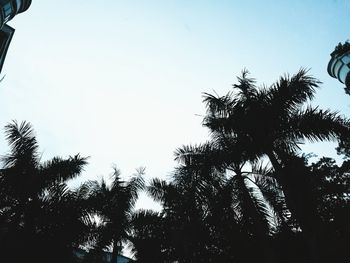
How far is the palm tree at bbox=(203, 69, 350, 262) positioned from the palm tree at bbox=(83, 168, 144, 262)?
758cm

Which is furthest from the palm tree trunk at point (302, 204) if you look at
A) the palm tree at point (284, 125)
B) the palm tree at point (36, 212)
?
the palm tree at point (36, 212)

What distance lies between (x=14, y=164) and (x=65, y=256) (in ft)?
14.8

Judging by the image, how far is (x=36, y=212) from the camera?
893cm

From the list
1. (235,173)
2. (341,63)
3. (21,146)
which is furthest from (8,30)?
(341,63)

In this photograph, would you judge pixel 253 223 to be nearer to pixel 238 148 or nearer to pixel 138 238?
pixel 238 148

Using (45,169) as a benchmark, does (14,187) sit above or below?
below

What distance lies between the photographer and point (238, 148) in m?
9.66

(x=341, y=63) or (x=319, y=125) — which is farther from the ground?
(x=341, y=63)

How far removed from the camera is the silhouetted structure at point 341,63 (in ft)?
55.1

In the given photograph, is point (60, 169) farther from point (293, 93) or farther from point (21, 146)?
point (293, 93)

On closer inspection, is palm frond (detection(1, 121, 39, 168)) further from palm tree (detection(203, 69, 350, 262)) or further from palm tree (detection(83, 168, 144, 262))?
palm tree (detection(203, 69, 350, 262))

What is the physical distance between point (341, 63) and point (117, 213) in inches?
720

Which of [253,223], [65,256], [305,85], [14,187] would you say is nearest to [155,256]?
[65,256]

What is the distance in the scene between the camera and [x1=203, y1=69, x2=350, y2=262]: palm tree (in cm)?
873
